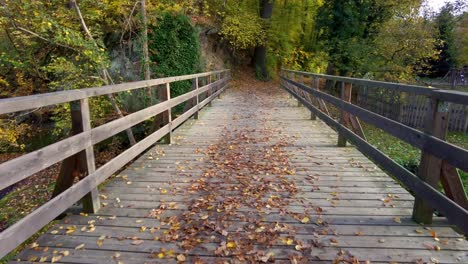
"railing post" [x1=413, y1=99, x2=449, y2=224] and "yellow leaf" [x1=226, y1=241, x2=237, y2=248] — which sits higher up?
"railing post" [x1=413, y1=99, x2=449, y2=224]

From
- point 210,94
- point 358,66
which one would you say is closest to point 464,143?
point 358,66

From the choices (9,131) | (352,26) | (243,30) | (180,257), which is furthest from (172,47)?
(180,257)

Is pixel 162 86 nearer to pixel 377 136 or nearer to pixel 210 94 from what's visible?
pixel 210 94

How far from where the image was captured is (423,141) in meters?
2.82

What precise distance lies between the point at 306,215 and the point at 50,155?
92.8 inches

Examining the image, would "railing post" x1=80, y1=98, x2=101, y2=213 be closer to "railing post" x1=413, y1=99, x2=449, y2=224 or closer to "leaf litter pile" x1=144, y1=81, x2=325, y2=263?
"leaf litter pile" x1=144, y1=81, x2=325, y2=263

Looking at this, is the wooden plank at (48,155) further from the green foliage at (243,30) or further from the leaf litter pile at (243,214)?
the green foliage at (243,30)

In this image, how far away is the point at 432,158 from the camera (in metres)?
2.75

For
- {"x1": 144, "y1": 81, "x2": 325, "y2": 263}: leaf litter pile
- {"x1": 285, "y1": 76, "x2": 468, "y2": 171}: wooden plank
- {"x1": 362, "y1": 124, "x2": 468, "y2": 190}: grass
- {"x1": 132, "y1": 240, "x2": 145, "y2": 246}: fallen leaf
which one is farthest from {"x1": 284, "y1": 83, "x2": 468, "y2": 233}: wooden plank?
{"x1": 362, "y1": 124, "x2": 468, "y2": 190}: grass

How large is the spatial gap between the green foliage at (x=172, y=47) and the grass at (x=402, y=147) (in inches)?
343

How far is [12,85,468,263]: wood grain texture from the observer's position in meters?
2.54

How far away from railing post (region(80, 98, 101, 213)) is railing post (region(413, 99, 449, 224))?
308 cm

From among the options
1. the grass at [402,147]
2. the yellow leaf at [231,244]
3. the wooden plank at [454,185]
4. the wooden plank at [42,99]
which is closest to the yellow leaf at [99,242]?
the yellow leaf at [231,244]

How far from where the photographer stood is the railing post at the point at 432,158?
2.67 meters
